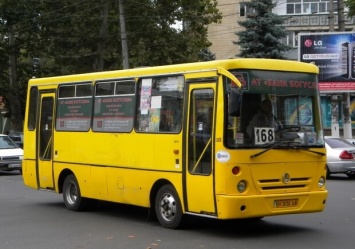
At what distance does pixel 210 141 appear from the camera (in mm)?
9961

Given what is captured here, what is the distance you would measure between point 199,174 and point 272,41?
2619cm

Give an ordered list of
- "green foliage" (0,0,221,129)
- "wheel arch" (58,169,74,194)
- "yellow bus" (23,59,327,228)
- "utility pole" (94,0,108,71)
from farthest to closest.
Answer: "green foliage" (0,0,221,129) < "utility pole" (94,0,108,71) < "wheel arch" (58,169,74,194) < "yellow bus" (23,59,327,228)

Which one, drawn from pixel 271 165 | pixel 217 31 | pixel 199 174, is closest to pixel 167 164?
pixel 199 174

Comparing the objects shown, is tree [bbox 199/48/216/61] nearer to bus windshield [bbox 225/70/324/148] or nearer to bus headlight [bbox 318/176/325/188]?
bus windshield [bbox 225/70/324/148]

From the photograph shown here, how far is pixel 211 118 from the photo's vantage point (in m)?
10.0

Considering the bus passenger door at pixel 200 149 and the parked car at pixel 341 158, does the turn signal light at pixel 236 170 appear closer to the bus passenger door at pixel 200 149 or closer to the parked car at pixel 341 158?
the bus passenger door at pixel 200 149

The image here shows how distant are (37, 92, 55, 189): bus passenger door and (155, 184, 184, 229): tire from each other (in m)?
3.93

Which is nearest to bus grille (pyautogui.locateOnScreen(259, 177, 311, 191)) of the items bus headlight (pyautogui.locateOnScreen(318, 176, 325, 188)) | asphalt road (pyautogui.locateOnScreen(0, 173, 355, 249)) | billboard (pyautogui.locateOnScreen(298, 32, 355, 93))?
bus headlight (pyautogui.locateOnScreen(318, 176, 325, 188))

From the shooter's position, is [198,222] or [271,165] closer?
[271,165]

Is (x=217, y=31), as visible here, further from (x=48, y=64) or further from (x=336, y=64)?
(x=336, y=64)

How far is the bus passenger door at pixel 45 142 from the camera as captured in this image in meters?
14.3

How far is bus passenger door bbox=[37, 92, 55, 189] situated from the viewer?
1427 centimetres

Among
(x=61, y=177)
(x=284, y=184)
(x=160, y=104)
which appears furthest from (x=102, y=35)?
(x=284, y=184)

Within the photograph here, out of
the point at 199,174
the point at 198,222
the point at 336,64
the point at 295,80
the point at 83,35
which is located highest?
the point at 83,35
